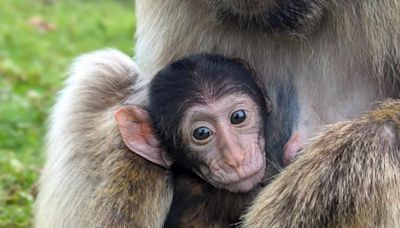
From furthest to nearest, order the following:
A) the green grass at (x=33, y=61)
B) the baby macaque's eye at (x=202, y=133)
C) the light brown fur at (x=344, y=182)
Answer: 1. the green grass at (x=33, y=61)
2. the baby macaque's eye at (x=202, y=133)
3. the light brown fur at (x=344, y=182)

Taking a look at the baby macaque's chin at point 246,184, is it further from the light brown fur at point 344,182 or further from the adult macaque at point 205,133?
the light brown fur at point 344,182

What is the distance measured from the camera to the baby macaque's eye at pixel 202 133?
5.31m

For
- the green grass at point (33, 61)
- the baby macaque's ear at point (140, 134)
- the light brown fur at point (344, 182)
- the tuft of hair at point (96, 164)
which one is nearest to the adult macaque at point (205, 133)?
the baby macaque's ear at point (140, 134)

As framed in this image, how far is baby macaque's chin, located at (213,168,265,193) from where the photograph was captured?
17.1 feet

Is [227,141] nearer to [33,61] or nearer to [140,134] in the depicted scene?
[140,134]

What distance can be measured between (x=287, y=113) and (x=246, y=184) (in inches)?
29.1

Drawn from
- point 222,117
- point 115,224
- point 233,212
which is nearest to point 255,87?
point 222,117

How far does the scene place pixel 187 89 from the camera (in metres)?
5.39

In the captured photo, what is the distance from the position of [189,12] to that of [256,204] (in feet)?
4.24

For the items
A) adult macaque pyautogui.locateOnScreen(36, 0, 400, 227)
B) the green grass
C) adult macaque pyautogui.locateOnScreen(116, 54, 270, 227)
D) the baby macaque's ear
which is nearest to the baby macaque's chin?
adult macaque pyautogui.locateOnScreen(116, 54, 270, 227)

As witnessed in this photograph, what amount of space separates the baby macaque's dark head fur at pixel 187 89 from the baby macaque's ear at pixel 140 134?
6 centimetres

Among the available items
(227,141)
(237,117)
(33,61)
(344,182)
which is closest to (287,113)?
(237,117)

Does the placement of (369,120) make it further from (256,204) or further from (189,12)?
(189,12)

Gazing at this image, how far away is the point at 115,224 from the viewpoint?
550 centimetres
